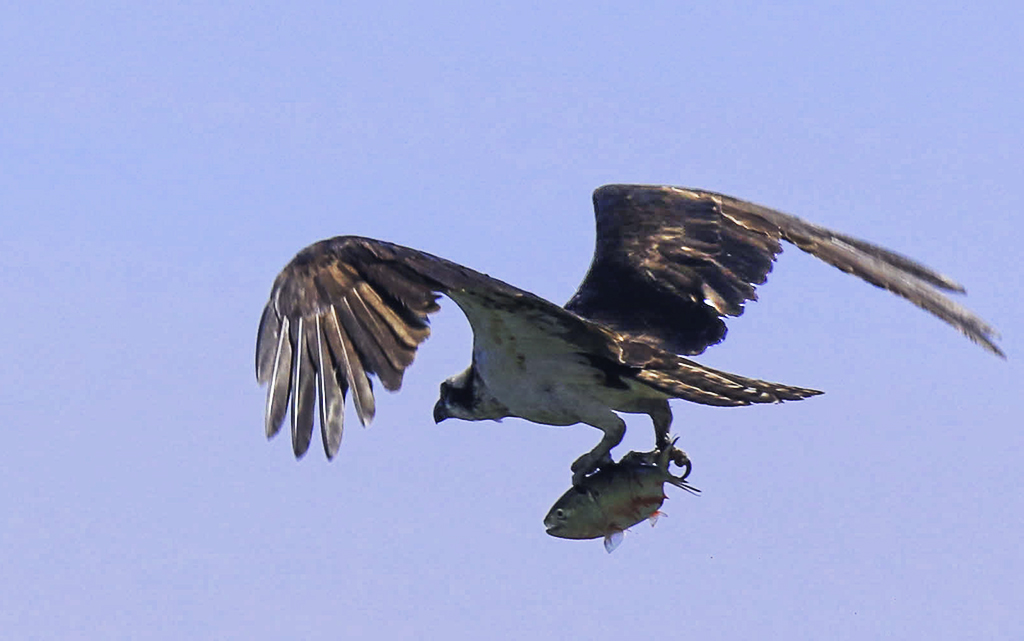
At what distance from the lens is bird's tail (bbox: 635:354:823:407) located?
10477 millimetres

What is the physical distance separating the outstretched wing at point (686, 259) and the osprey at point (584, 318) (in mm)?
10

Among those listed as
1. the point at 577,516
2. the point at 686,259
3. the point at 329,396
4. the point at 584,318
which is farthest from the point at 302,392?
the point at 686,259

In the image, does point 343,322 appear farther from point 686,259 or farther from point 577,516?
point 686,259

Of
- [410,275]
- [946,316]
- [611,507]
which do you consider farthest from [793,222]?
[410,275]

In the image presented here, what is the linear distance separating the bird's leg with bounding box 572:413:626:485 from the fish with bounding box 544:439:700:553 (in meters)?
0.14

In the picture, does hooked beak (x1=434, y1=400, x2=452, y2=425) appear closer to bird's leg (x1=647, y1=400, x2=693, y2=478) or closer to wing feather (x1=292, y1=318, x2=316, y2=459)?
bird's leg (x1=647, y1=400, x2=693, y2=478)

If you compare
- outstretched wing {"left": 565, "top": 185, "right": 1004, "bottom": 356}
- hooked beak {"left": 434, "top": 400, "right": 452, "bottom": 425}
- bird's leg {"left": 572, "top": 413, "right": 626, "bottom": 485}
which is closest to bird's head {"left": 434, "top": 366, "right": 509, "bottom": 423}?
hooked beak {"left": 434, "top": 400, "right": 452, "bottom": 425}

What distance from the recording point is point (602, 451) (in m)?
11.2

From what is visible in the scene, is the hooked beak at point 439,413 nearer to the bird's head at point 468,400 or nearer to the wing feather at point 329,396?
the bird's head at point 468,400

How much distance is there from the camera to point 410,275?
32.2ft

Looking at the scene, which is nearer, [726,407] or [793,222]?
[726,407]

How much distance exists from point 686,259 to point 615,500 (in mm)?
2408

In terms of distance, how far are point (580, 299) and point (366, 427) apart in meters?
3.59

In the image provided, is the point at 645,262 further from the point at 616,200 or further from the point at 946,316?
the point at 946,316
